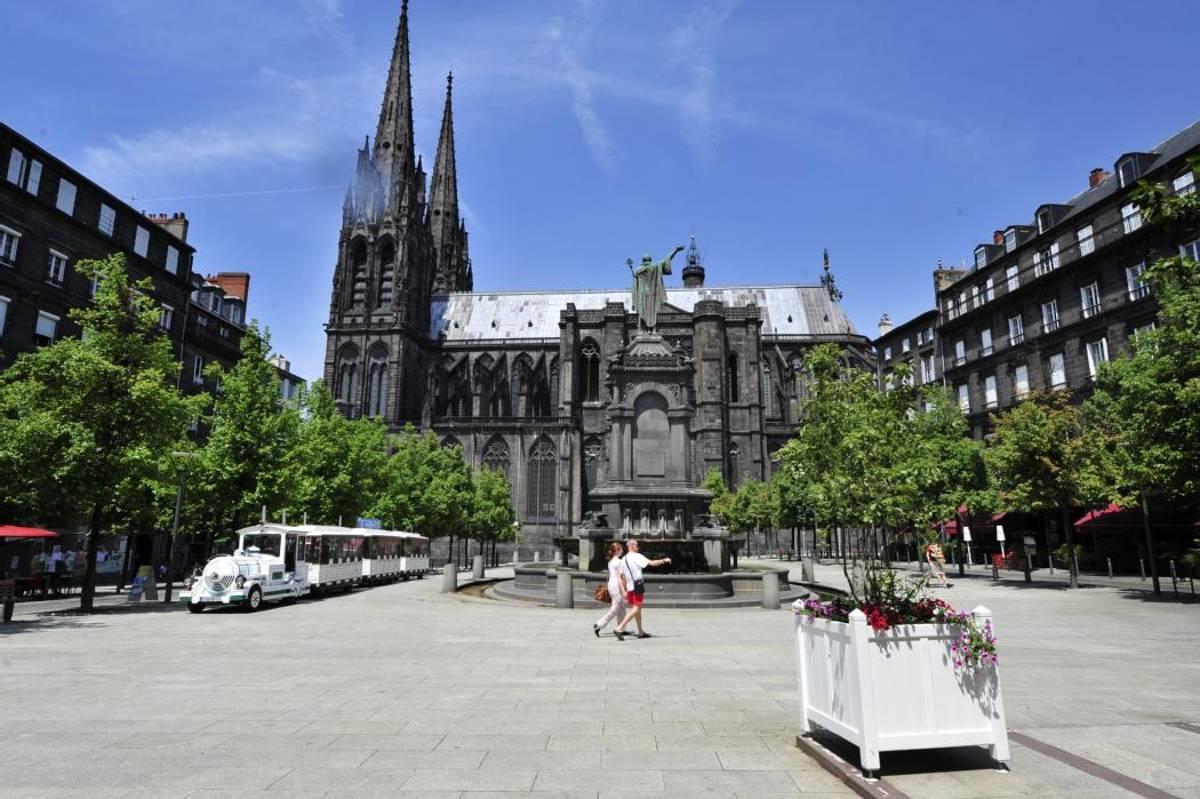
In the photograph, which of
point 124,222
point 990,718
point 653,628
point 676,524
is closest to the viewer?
point 990,718

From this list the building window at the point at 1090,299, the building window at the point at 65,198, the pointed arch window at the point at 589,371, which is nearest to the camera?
the building window at the point at 65,198

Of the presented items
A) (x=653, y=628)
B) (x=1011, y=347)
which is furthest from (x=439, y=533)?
(x=1011, y=347)

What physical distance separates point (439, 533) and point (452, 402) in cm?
3053

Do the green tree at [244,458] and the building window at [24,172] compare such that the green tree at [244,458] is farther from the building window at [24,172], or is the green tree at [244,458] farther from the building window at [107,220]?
the building window at [107,220]

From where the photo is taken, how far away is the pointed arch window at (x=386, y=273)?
6788 cm

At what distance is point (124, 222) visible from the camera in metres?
35.3

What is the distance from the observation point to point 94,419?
730 inches

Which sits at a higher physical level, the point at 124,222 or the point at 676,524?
the point at 124,222

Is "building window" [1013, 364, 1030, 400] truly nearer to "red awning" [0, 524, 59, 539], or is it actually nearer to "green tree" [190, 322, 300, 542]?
"green tree" [190, 322, 300, 542]

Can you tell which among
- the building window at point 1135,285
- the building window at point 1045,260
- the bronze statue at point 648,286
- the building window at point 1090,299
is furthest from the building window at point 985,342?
the bronze statue at point 648,286

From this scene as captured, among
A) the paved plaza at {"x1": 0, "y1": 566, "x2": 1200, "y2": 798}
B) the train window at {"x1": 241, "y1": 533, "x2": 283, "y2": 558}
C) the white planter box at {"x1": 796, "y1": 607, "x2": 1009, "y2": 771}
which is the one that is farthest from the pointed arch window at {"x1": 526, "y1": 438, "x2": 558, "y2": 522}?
the white planter box at {"x1": 796, "y1": 607, "x2": 1009, "y2": 771}

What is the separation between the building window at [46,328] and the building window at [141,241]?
6520 mm

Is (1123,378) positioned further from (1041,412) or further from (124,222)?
(124,222)

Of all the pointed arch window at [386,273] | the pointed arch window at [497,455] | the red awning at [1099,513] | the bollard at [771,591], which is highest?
the pointed arch window at [386,273]
